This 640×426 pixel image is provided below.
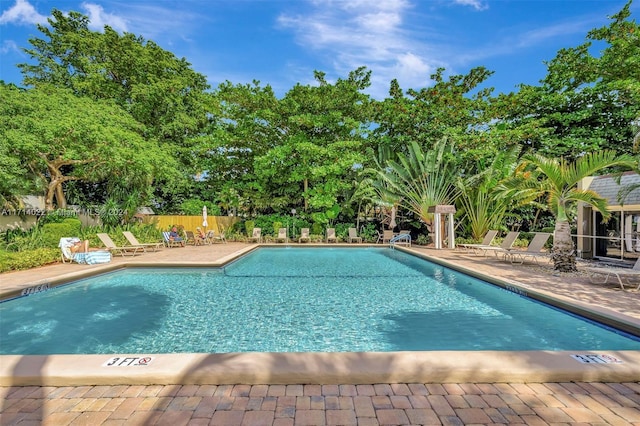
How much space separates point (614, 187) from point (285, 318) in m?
12.9

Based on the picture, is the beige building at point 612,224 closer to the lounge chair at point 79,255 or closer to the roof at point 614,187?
the roof at point 614,187

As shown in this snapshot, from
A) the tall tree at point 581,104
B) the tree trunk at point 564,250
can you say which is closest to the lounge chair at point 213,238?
the tree trunk at point 564,250

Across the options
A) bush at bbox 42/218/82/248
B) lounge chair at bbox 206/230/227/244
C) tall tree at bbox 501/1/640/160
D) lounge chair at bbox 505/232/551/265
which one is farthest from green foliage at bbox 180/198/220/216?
tall tree at bbox 501/1/640/160

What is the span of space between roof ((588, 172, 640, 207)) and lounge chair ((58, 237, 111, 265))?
51.6ft

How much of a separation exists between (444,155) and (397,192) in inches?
121

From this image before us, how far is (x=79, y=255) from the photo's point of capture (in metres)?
9.61

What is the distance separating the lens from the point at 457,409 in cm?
242

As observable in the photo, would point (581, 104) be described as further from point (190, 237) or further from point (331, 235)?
point (190, 237)

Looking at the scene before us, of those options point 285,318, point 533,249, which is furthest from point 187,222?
point 533,249

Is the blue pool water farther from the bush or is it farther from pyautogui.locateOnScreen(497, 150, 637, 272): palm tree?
the bush

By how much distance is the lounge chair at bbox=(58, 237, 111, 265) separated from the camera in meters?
9.62

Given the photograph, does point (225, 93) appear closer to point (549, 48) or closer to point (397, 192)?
point (397, 192)

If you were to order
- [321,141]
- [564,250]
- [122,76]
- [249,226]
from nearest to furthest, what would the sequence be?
1. [564,250]
2. [321,141]
3. [249,226]
4. [122,76]

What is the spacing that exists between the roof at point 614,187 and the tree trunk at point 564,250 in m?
3.85
